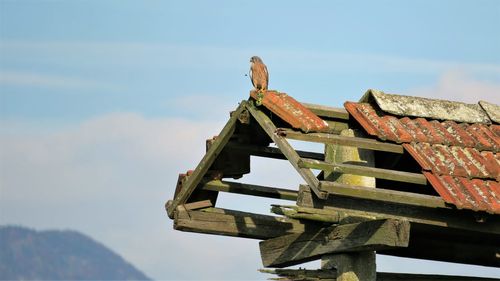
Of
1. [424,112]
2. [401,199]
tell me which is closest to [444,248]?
[424,112]

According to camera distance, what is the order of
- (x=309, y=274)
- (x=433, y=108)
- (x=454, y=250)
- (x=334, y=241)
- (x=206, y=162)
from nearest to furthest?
(x=334, y=241)
(x=309, y=274)
(x=206, y=162)
(x=433, y=108)
(x=454, y=250)

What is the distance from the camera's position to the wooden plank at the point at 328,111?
13211 mm

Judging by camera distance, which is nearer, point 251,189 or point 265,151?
point 265,151

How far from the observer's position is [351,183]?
522 inches

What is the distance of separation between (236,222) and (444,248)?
218cm

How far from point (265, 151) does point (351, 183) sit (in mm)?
1066

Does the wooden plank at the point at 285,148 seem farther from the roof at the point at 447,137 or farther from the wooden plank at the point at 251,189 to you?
the wooden plank at the point at 251,189

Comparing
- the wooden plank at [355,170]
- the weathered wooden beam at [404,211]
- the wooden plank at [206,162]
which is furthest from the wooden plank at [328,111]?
the weathered wooden beam at [404,211]

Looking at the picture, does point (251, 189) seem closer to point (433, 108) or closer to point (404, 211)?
point (433, 108)

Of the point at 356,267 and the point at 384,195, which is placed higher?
the point at 384,195

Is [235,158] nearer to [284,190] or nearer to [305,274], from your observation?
[284,190]

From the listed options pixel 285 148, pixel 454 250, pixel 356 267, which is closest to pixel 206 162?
pixel 285 148

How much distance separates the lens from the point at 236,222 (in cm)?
1399

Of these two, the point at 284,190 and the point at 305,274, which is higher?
the point at 284,190
